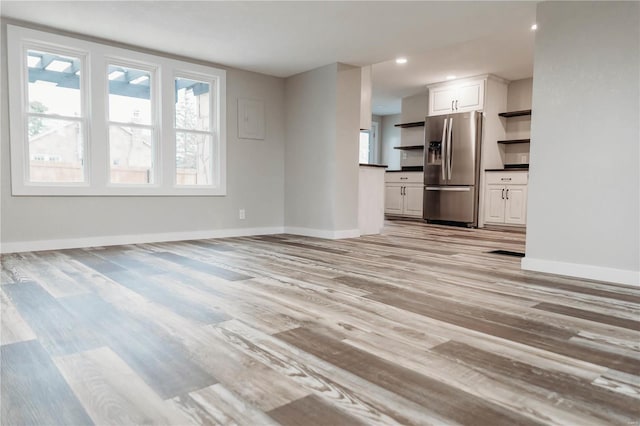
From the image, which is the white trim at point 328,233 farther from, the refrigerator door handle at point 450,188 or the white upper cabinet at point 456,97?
the white upper cabinet at point 456,97

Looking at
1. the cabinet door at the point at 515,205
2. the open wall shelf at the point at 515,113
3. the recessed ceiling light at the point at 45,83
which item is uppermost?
the open wall shelf at the point at 515,113

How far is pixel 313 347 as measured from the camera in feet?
5.04

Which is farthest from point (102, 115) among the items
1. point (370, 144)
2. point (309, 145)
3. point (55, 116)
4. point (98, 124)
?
point (370, 144)

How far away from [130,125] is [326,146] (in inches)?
84.7

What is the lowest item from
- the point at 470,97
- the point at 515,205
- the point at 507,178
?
the point at 515,205

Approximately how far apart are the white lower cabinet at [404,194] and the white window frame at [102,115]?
3.82 meters

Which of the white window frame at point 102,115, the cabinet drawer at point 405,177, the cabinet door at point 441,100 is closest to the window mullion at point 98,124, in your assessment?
the white window frame at point 102,115

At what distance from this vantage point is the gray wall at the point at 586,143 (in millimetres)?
2682

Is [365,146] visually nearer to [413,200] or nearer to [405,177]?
[405,177]

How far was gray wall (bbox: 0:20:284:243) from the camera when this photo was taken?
3.65 metres

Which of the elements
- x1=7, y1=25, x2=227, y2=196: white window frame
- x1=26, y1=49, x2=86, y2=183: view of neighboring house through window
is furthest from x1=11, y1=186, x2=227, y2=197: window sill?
x1=26, y1=49, x2=86, y2=183: view of neighboring house through window

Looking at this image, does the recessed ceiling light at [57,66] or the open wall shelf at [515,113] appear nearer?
the recessed ceiling light at [57,66]

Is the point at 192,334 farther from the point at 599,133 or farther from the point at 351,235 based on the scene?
the point at 351,235

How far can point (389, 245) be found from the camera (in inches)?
172
